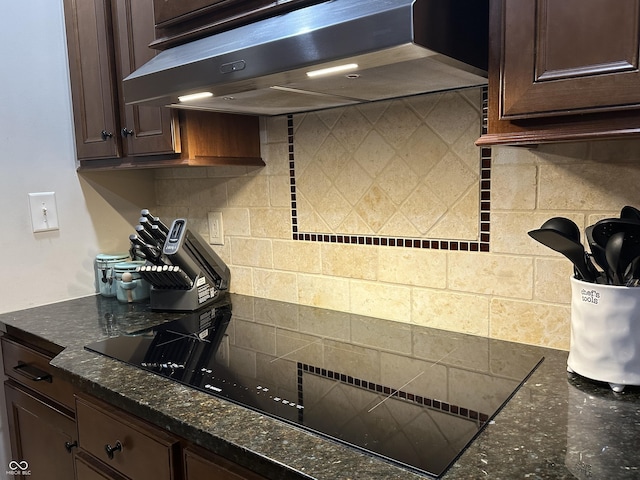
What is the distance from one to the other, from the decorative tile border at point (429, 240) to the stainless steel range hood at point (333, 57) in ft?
0.65

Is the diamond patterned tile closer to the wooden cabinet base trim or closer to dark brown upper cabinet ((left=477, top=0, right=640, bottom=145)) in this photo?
the wooden cabinet base trim

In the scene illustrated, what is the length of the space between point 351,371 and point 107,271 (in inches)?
45.9

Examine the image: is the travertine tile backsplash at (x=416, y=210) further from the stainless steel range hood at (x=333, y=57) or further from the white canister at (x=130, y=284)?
the white canister at (x=130, y=284)

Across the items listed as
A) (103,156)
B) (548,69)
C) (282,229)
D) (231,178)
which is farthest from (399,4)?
(103,156)

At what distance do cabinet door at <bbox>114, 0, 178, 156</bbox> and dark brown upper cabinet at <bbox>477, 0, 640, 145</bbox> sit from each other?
1010 millimetres

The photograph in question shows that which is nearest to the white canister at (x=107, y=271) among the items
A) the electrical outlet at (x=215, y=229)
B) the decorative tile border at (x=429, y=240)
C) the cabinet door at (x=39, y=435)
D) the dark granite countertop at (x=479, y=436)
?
the electrical outlet at (x=215, y=229)

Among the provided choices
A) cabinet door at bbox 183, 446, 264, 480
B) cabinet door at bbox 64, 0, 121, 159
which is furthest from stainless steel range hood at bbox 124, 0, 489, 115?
cabinet door at bbox 183, 446, 264, 480

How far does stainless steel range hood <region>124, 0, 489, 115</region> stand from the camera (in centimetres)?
85

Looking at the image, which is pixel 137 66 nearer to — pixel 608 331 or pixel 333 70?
pixel 333 70

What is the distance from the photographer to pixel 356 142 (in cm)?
147

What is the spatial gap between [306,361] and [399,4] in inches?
32.3

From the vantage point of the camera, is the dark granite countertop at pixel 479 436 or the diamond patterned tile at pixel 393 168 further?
the diamond patterned tile at pixel 393 168

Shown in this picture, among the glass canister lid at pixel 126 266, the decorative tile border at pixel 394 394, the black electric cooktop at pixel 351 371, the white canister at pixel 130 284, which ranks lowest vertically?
the decorative tile border at pixel 394 394

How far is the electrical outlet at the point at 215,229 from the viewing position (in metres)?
1.91
